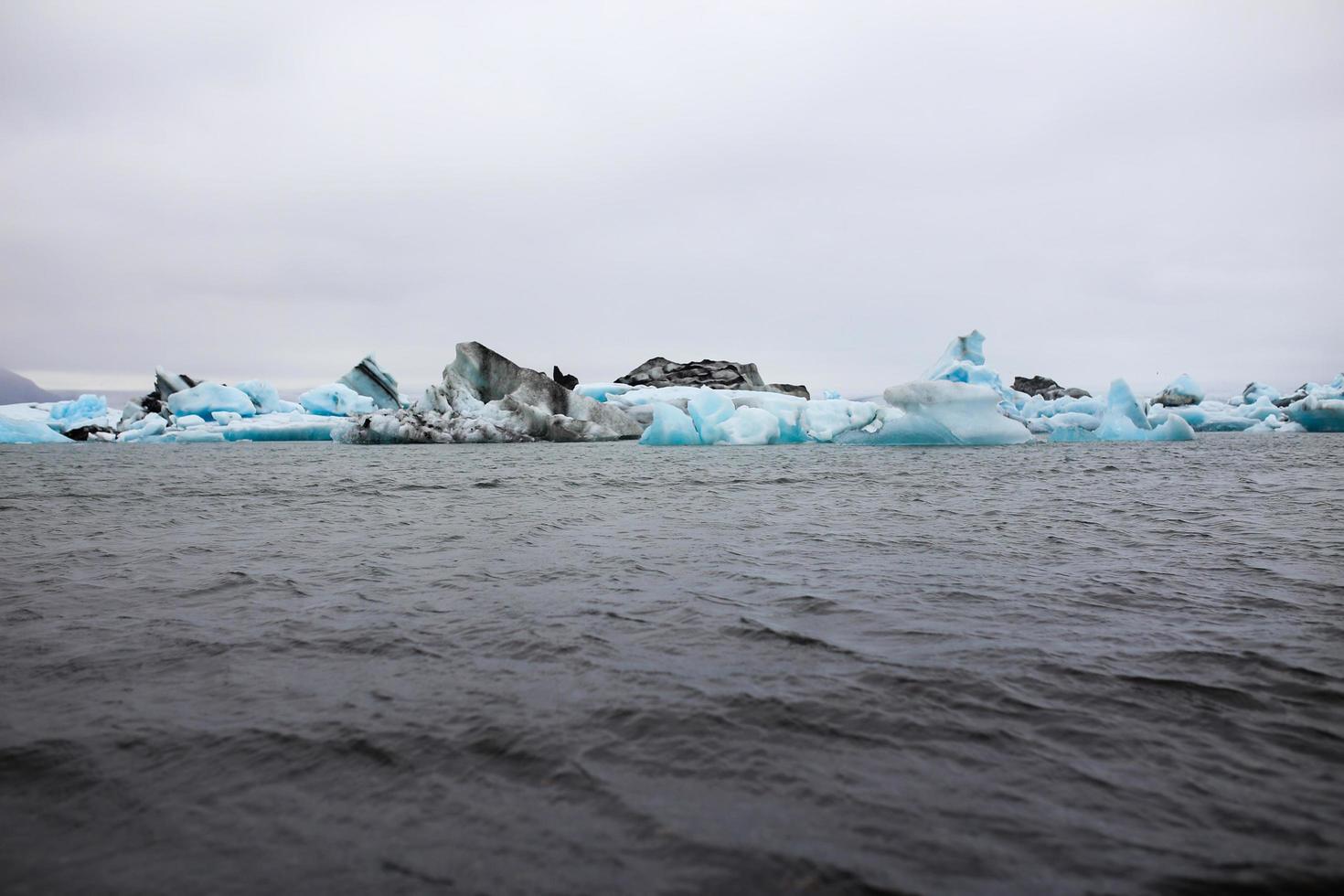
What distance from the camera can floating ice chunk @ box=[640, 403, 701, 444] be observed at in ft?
96.3

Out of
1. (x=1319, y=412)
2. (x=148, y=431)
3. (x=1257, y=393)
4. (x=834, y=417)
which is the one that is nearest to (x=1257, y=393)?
(x=1257, y=393)

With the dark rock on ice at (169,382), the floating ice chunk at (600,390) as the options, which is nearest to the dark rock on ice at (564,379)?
the floating ice chunk at (600,390)

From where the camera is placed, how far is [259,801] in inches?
89.5

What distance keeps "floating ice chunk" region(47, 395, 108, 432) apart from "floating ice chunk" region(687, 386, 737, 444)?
3860 centimetres

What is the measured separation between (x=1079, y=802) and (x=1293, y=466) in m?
19.3

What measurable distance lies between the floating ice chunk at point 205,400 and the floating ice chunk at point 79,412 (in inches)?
404

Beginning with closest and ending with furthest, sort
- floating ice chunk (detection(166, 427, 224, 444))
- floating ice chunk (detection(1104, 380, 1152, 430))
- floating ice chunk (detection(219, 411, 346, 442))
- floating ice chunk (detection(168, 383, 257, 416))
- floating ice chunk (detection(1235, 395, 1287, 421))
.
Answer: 1. floating ice chunk (detection(1104, 380, 1152, 430))
2. floating ice chunk (detection(219, 411, 346, 442))
3. floating ice chunk (detection(166, 427, 224, 444))
4. floating ice chunk (detection(168, 383, 257, 416))
5. floating ice chunk (detection(1235, 395, 1287, 421))

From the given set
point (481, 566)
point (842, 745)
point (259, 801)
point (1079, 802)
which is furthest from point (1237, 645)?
point (481, 566)

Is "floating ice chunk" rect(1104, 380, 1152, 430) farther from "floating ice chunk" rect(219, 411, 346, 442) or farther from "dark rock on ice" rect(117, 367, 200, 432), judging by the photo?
"dark rock on ice" rect(117, 367, 200, 432)

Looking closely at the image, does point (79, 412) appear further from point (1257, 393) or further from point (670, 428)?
point (1257, 393)

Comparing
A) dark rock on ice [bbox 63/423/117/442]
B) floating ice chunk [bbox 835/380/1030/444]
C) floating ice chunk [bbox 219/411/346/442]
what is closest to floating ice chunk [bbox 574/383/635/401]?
floating ice chunk [bbox 219/411/346/442]

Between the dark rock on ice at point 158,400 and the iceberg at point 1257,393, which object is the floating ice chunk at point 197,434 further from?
the iceberg at point 1257,393

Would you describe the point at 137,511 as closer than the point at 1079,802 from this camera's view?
No

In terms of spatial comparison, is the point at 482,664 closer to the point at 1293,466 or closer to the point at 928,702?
the point at 928,702
